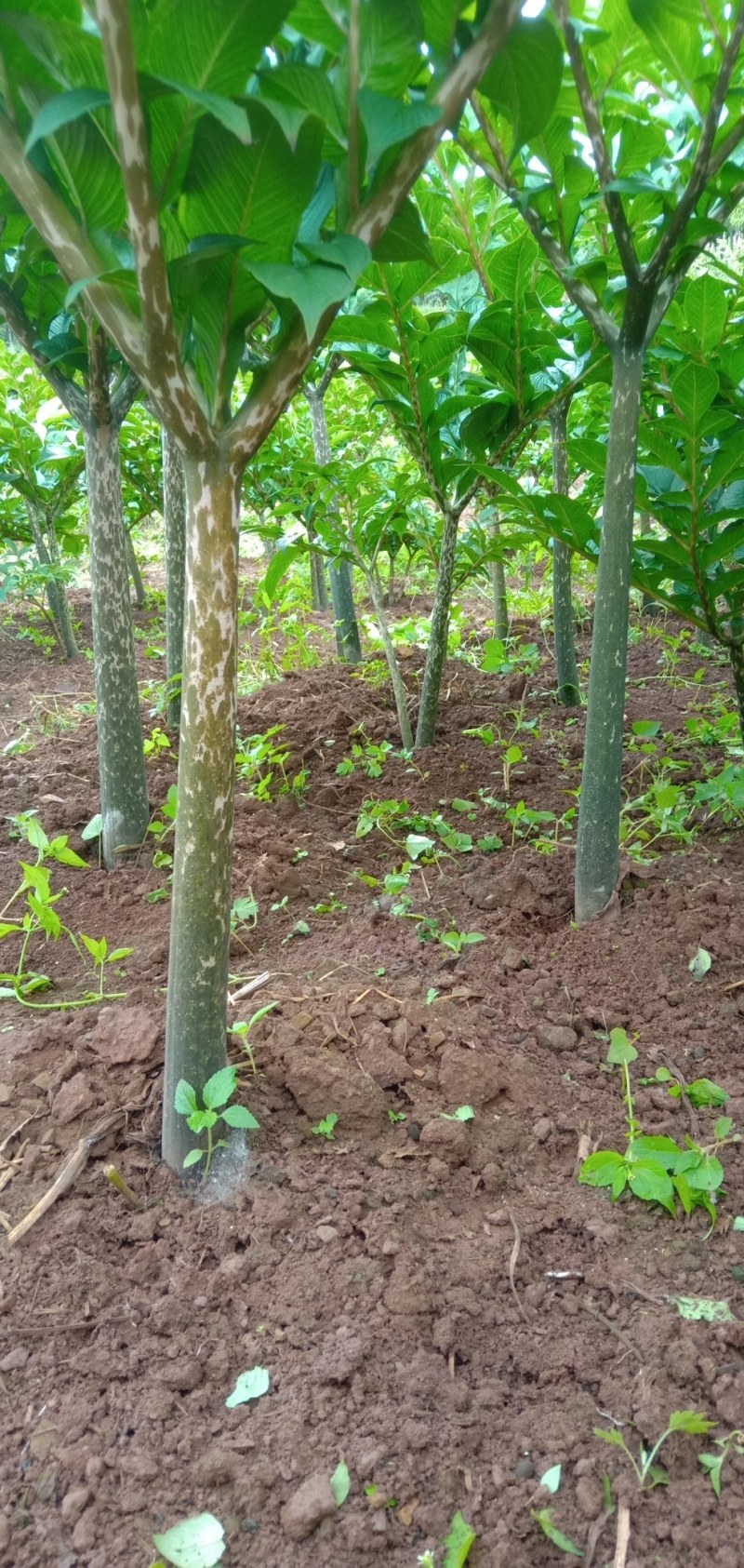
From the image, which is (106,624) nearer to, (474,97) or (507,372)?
(507,372)

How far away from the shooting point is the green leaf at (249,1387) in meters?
1.34

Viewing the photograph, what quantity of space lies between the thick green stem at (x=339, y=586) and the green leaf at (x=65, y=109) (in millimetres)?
3058

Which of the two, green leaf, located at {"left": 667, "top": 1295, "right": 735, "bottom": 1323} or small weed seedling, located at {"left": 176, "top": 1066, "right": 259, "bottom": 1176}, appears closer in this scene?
green leaf, located at {"left": 667, "top": 1295, "right": 735, "bottom": 1323}

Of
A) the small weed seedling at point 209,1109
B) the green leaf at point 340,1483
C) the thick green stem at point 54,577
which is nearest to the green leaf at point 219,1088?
the small weed seedling at point 209,1109

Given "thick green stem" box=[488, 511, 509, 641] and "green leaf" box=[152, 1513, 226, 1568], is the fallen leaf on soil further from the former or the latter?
"thick green stem" box=[488, 511, 509, 641]

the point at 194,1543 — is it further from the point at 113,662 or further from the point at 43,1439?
the point at 113,662

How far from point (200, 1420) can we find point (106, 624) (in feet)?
7.21

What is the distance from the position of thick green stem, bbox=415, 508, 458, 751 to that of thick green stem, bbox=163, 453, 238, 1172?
187 cm

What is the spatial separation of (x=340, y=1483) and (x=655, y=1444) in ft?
1.42

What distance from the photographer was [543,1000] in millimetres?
2199

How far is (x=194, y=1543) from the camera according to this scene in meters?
1.16

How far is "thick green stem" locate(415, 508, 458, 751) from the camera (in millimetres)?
3342

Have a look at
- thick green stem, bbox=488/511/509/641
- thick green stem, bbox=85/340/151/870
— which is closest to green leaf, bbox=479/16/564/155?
thick green stem, bbox=85/340/151/870

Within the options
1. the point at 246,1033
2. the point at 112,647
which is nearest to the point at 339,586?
the point at 112,647
